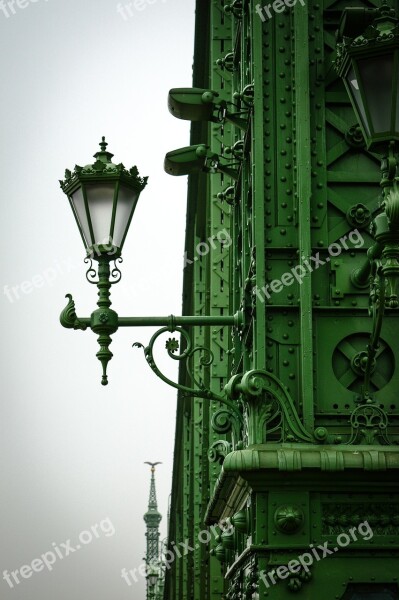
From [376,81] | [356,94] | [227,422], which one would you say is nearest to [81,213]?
[227,422]

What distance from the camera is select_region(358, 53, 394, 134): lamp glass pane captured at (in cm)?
780

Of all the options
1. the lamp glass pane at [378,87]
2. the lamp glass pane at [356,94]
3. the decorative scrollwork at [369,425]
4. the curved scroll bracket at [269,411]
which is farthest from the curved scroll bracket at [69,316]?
the lamp glass pane at [378,87]

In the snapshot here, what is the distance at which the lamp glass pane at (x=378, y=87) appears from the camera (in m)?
7.80

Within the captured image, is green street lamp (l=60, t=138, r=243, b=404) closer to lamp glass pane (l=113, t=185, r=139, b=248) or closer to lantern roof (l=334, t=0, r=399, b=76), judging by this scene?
lamp glass pane (l=113, t=185, r=139, b=248)

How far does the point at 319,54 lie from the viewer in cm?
1094

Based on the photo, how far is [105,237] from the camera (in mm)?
11141

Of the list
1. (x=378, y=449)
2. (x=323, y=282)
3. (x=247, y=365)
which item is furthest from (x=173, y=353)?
(x=378, y=449)

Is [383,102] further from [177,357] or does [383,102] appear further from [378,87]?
[177,357]

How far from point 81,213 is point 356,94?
360cm

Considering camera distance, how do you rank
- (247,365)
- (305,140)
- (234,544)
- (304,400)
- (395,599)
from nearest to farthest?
(395,599) → (304,400) → (305,140) → (247,365) → (234,544)

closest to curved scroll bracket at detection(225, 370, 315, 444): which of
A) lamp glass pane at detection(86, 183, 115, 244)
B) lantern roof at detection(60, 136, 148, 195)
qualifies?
lamp glass pane at detection(86, 183, 115, 244)

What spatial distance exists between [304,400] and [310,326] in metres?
0.55

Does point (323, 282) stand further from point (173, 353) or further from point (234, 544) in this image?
point (234, 544)

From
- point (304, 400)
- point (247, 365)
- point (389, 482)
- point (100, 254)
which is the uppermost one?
point (100, 254)
